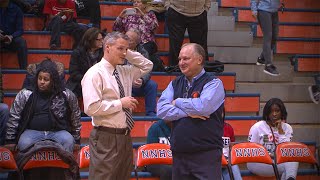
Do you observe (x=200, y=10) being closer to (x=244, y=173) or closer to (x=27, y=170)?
(x=244, y=173)

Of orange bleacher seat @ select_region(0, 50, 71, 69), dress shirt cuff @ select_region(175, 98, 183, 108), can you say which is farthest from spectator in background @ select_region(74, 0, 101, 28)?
dress shirt cuff @ select_region(175, 98, 183, 108)

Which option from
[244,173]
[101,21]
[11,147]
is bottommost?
[244,173]

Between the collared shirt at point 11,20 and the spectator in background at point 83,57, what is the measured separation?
1.18 metres

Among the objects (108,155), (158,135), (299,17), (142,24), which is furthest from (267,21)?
(108,155)

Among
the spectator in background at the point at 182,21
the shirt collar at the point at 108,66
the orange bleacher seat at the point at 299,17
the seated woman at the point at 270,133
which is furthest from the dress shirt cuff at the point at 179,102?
the orange bleacher seat at the point at 299,17

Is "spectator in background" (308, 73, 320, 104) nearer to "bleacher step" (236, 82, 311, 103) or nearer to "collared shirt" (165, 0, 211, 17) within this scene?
"bleacher step" (236, 82, 311, 103)

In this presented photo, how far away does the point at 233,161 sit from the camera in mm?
6043

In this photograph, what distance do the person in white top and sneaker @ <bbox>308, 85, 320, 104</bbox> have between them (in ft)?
12.9

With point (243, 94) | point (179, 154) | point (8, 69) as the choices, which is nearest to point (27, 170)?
point (179, 154)

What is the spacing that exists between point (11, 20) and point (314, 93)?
3.71 m

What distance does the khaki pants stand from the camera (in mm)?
4652

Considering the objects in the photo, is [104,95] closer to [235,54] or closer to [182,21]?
[182,21]

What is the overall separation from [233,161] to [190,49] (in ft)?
5.48

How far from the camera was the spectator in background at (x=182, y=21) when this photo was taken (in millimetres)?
7770
